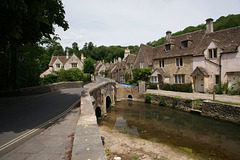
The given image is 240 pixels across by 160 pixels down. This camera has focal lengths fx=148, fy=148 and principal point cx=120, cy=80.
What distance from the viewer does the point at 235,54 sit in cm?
2050

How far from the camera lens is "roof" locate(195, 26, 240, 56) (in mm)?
Answer: 21219

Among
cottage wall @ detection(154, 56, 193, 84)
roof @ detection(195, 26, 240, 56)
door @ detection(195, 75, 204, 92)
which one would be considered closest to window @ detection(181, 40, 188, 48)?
roof @ detection(195, 26, 240, 56)

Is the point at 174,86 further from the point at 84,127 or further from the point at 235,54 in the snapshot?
the point at 84,127

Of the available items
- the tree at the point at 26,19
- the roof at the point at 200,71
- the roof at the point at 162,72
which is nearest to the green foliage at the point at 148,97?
the roof at the point at 162,72

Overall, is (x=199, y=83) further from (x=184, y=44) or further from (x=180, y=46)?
(x=180, y=46)

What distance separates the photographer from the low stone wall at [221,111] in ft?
48.7

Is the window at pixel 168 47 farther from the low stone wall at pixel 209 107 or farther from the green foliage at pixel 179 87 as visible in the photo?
the low stone wall at pixel 209 107

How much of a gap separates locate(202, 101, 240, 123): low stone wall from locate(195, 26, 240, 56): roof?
9.32 meters

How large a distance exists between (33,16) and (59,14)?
3434 millimetres

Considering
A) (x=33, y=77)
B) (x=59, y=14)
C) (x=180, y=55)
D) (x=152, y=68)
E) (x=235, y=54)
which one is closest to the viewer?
(x=59, y=14)

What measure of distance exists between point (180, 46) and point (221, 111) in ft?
54.1

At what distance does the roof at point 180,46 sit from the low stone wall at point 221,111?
37.4 feet

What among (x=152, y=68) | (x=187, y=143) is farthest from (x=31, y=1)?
(x=152, y=68)

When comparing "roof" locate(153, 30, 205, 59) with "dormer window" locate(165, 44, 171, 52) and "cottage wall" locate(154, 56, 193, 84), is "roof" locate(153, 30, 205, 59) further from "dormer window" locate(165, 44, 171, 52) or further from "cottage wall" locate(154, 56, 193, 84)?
"cottage wall" locate(154, 56, 193, 84)
